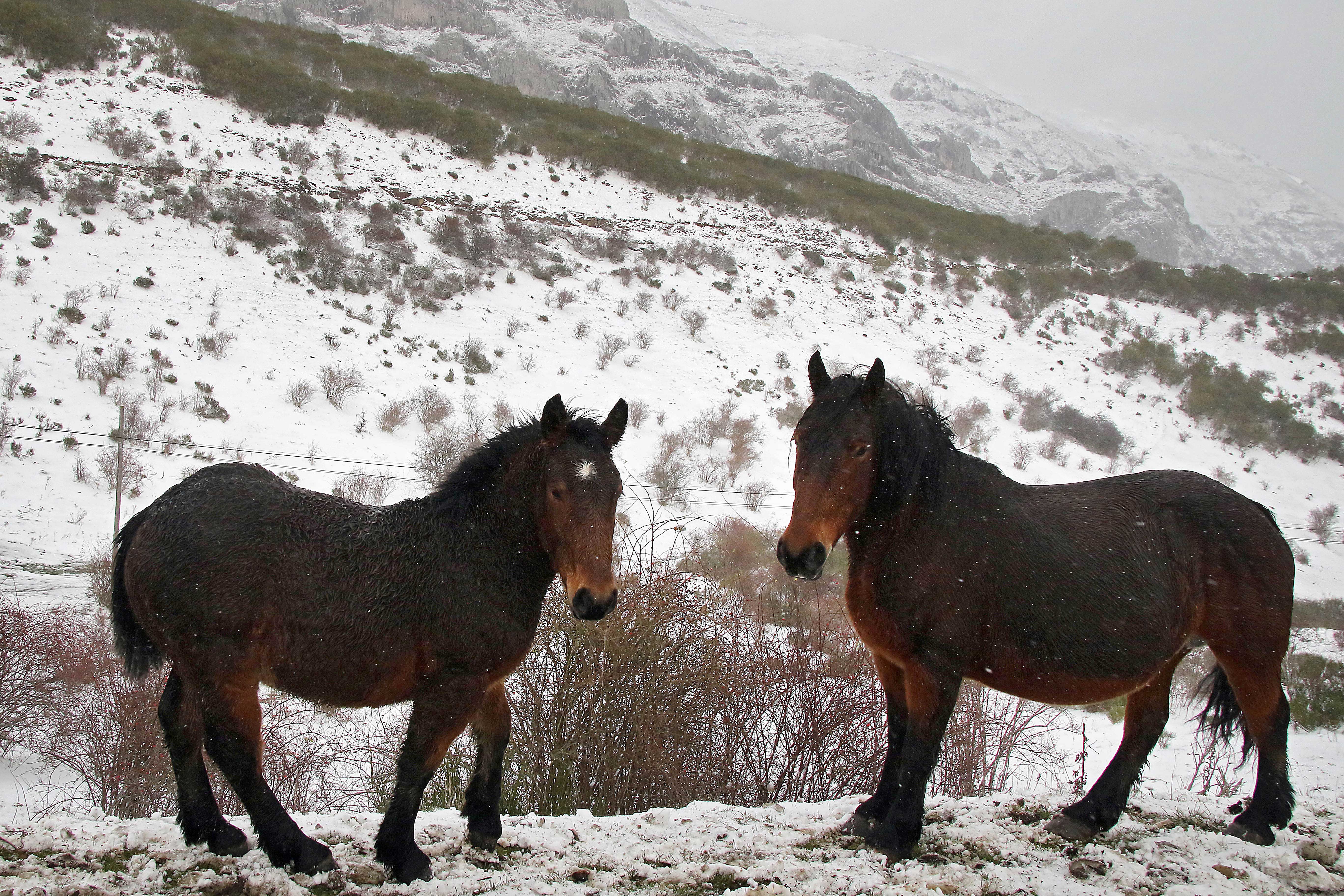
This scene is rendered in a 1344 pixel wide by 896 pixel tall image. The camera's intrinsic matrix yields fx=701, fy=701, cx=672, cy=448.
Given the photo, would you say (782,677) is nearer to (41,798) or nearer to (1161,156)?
(41,798)

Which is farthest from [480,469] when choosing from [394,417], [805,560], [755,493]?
[394,417]

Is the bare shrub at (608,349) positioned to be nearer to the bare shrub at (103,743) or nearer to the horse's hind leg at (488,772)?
the bare shrub at (103,743)

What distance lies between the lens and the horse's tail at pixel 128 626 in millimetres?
2889

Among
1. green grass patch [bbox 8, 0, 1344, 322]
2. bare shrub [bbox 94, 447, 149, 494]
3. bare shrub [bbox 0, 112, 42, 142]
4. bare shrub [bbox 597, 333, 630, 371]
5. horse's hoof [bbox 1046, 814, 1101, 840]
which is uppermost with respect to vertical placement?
green grass patch [bbox 8, 0, 1344, 322]

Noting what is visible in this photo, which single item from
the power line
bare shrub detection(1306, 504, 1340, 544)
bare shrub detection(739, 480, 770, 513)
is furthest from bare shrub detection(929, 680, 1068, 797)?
bare shrub detection(1306, 504, 1340, 544)

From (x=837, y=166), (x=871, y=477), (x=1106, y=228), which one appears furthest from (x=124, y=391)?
(x=1106, y=228)

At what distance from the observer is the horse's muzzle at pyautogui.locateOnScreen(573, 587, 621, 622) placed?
2.57 m

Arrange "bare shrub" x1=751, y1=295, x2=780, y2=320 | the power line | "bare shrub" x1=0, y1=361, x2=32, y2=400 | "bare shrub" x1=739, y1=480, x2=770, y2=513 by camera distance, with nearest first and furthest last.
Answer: the power line → "bare shrub" x1=0, y1=361, x2=32, y2=400 → "bare shrub" x1=739, y1=480, x2=770, y2=513 → "bare shrub" x1=751, y1=295, x2=780, y2=320

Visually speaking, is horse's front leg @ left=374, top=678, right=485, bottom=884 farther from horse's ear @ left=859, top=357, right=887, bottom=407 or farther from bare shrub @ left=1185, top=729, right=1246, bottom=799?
bare shrub @ left=1185, top=729, right=1246, bottom=799

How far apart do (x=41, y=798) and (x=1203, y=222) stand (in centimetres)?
16664

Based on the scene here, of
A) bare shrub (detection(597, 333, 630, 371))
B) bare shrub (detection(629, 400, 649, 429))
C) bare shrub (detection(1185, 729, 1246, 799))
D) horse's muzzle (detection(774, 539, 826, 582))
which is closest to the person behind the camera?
horse's muzzle (detection(774, 539, 826, 582))

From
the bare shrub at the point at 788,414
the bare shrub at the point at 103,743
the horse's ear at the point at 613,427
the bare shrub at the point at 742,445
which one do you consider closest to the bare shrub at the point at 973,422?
the bare shrub at the point at 788,414

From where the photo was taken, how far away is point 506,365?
18641mm

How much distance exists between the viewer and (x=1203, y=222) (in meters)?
129
